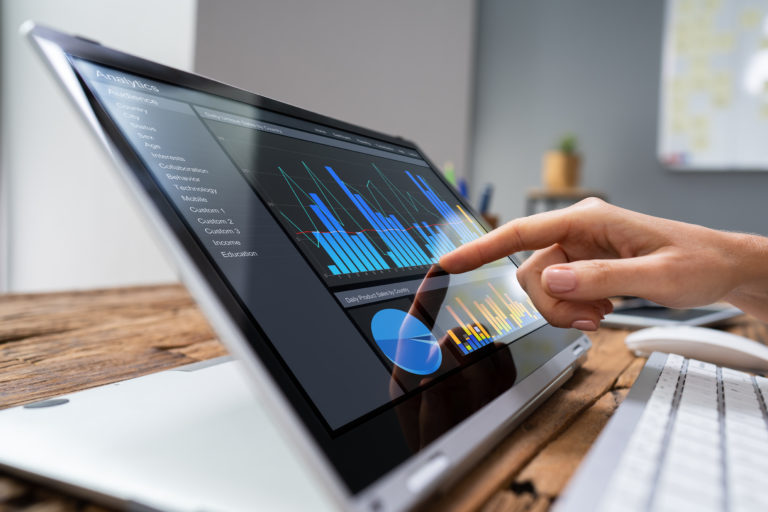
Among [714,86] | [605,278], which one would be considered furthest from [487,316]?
[714,86]

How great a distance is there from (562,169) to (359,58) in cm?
172

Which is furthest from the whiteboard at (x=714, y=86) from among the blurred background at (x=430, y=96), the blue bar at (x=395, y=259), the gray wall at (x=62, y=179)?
the blue bar at (x=395, y=259)

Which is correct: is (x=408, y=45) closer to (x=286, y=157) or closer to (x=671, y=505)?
(x=286, y=157)

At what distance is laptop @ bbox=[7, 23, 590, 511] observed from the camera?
9.9 inches

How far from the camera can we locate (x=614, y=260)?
0.40 m

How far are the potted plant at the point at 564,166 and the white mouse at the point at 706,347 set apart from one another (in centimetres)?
229

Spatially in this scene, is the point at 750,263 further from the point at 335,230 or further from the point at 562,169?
the point at 562,169

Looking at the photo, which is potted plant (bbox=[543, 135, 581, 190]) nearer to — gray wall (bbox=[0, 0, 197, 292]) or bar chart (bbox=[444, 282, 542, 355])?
gray wall (bbox=[0, 0, 197, 292])

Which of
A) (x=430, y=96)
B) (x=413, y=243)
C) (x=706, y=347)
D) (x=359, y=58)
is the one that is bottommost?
(x=706, y=347)

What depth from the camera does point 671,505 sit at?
0.72 feet

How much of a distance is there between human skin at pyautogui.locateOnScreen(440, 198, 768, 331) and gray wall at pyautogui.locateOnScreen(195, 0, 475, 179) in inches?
16.0

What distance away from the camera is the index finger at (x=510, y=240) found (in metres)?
0.44

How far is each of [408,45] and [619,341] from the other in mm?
1187

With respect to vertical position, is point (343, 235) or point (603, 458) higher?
point (343, 235)
